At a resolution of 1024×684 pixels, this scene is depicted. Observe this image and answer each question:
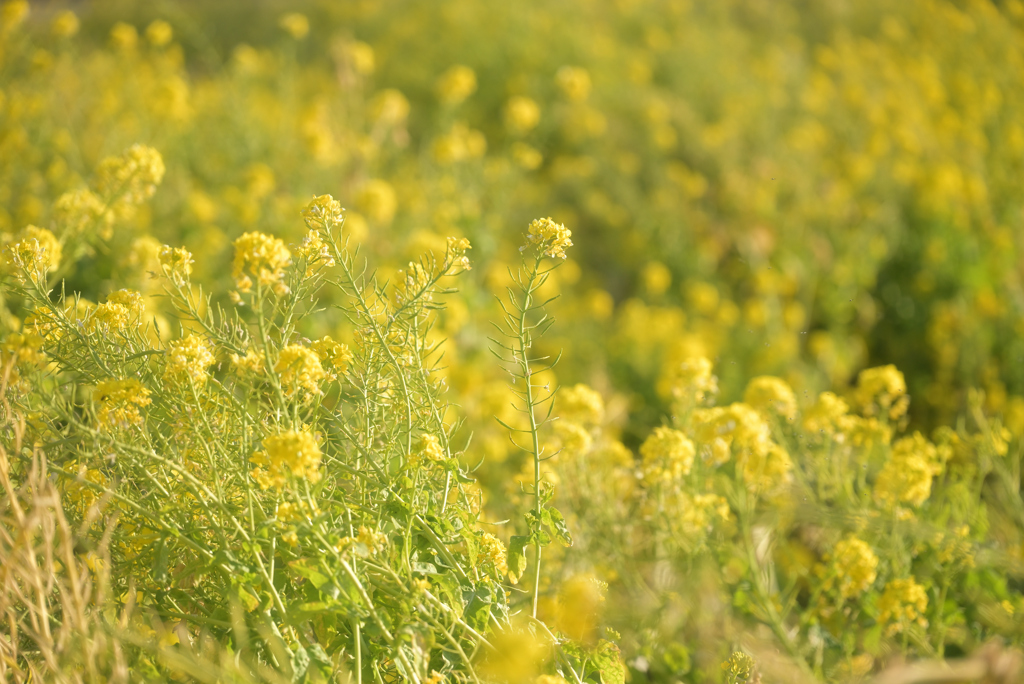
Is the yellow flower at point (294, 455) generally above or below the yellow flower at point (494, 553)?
above

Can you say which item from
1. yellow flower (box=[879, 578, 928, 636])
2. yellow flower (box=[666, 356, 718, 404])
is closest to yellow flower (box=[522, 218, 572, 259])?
yellow flower (box=[666, 356, 718, 404])

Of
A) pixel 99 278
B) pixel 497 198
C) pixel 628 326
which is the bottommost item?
pixel 628 326

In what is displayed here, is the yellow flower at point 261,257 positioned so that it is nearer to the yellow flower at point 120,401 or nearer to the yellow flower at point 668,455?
the yellow flower at point 120,401

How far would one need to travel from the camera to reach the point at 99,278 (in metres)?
3.21

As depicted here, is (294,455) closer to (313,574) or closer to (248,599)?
(313,574)

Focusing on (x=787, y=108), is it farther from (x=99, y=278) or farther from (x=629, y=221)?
(x=99, y=278)

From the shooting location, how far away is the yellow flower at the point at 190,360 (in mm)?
1279

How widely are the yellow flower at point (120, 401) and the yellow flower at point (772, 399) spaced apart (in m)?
1.66

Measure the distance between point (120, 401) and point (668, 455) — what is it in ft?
3.96

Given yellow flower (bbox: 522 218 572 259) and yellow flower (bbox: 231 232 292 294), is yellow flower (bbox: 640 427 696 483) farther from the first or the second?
yellow flower (bbox: 231 232 292 294)

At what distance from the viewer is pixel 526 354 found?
161 cm

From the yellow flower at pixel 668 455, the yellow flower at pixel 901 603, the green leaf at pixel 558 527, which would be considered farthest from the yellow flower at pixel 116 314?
the yellow flower at pixel 901 603

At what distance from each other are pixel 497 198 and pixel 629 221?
103 inches

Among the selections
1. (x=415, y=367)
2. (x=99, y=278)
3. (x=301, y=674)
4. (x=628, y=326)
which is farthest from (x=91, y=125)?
(x=301, y=674)
